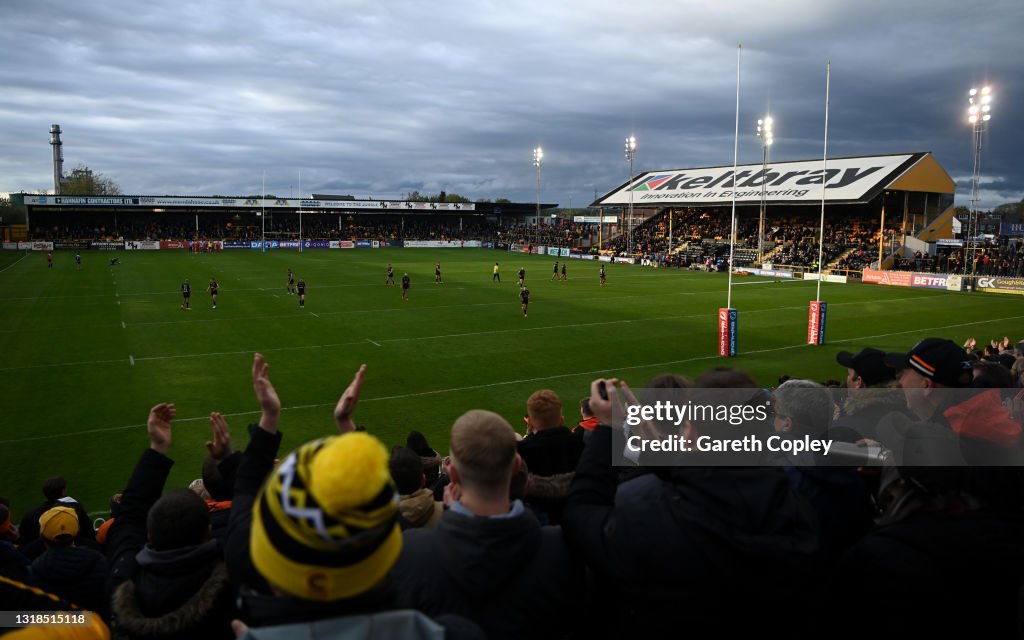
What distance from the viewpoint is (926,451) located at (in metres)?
3.21

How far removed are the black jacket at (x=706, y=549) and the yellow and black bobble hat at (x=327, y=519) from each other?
4.11 feet

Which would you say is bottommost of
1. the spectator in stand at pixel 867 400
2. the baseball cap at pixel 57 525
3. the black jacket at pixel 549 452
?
the baseball cap at pixel 57 525

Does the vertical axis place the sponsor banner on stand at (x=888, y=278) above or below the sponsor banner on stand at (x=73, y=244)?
below

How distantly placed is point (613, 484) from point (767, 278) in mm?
55879

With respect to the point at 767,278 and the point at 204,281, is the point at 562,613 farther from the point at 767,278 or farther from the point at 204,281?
the point at 767,278

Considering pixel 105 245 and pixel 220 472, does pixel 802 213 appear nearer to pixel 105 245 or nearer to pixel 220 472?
pixel 220 472

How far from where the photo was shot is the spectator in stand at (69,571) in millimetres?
4547

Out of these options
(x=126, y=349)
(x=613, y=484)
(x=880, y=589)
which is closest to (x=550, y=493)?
(x=613, y=484)

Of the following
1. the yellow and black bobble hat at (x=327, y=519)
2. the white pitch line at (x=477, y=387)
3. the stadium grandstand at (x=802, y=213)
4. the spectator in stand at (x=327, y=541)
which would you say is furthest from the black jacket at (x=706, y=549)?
the stadium grandstand at (x=802, y=213)

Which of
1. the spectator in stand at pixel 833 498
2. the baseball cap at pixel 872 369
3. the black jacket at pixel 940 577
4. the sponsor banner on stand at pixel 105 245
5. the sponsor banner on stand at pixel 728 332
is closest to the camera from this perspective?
the black jacket at pixel 940 577

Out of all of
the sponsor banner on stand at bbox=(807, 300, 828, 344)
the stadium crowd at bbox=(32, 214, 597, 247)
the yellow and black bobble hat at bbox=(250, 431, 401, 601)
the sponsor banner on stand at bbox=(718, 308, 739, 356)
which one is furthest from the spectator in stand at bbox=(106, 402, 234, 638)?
the stadium crowd at bbox=(32, 214, 597, 247)

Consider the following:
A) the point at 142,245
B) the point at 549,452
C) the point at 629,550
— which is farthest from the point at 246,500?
the point at 142,245

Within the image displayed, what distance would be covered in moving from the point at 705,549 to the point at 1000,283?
2065 inches

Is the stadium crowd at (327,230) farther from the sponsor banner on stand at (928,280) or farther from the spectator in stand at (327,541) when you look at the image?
the spectator in stand at (327,541)
